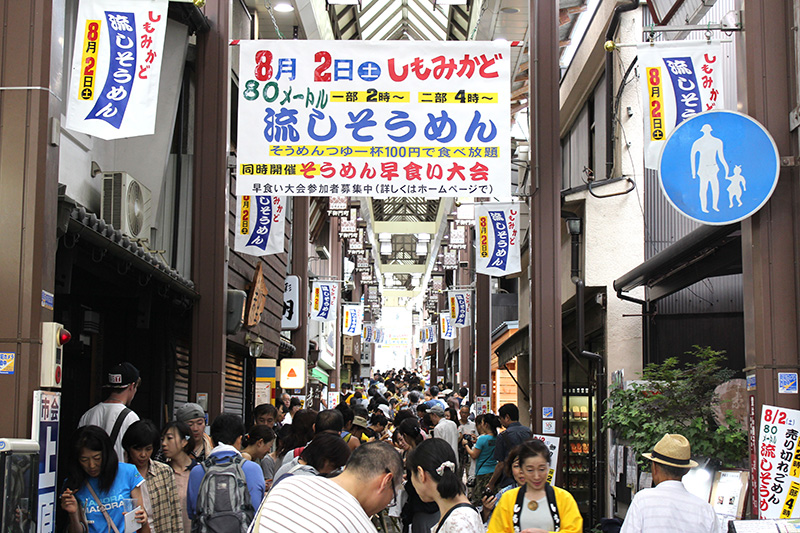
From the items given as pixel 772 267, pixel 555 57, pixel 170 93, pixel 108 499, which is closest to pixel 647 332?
pixel 555 57

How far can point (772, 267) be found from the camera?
709 centimetres

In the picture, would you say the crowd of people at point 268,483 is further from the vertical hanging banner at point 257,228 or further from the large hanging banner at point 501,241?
the large hanging banner at point 501,241

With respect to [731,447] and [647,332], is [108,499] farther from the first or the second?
[647,332]

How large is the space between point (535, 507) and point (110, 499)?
2751mm

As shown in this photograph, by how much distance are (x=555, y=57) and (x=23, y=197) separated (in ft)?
28.5

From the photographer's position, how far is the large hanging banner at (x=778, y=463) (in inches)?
262

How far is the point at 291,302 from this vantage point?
23578 millimetres

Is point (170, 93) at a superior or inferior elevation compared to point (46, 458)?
superior

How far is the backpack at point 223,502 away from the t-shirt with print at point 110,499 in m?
0.50

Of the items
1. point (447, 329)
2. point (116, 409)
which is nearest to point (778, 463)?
point (116, 409)

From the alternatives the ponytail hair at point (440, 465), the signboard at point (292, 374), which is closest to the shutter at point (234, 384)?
the signboard at point (292, 374)

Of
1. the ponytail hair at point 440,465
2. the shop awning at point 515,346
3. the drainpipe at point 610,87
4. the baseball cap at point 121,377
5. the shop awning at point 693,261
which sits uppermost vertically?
the drainpipe at point 610,87

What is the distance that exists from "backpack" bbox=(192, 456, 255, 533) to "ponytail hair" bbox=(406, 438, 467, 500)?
140 cm

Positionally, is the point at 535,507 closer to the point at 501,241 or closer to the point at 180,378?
the point at 180,378
